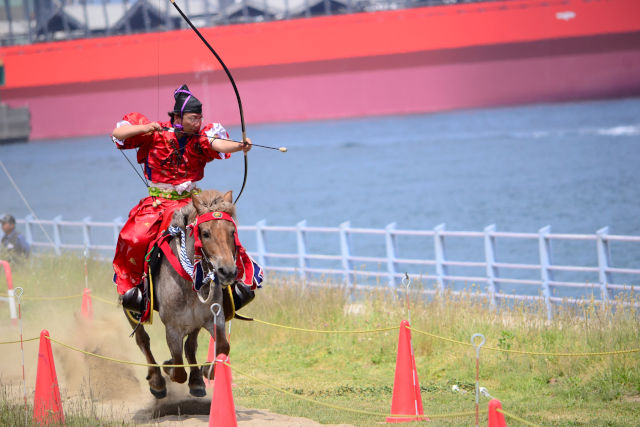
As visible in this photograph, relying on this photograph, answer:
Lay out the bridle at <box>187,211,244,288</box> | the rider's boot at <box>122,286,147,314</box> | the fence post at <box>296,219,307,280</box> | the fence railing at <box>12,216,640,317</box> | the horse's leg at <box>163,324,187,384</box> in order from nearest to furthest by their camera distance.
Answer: the bridle at <box>187,211,244,288</box> → the horse's leg at <box>163,324,187,384</box> → the rider's boot at <box>122,286,147,314</box> → the fence railing at <box>12,216,640,317</box> → the fence post at <box>296,219,307,280</box>

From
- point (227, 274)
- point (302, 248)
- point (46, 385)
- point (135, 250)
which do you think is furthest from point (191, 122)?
A: point (302, 248)

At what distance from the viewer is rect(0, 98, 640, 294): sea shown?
40375 mm

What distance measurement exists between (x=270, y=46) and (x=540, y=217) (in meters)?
22.8

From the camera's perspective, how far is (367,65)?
52844 mm

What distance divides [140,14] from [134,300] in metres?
53.0

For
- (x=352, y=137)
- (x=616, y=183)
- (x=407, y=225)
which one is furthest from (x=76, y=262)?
(x=352, y=137)

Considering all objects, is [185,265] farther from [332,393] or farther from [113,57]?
[113,57]

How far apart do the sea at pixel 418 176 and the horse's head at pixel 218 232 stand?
76.7 feet

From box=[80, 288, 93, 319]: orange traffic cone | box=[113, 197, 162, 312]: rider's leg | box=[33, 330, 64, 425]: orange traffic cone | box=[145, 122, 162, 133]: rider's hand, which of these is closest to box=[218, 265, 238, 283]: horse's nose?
box=[113, 197, 162, 312]: rider's leg

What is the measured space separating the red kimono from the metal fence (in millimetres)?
48681

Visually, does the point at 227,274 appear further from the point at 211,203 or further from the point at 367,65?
the point at 367,65

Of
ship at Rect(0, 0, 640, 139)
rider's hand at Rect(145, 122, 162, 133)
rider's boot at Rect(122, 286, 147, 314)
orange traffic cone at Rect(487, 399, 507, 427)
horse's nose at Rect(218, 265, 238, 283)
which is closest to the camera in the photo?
orange traffic cone at Rect(487, 399, 507, 427)

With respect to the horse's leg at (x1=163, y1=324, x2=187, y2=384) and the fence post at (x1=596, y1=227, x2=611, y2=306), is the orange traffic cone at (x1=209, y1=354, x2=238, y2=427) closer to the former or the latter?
the horse's leg at (x1=163, y1=324, x2=187, y2=384)

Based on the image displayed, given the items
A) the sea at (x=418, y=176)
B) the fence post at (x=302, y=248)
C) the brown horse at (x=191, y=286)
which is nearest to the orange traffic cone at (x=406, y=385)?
the brown horse at (x=191, y=286)
